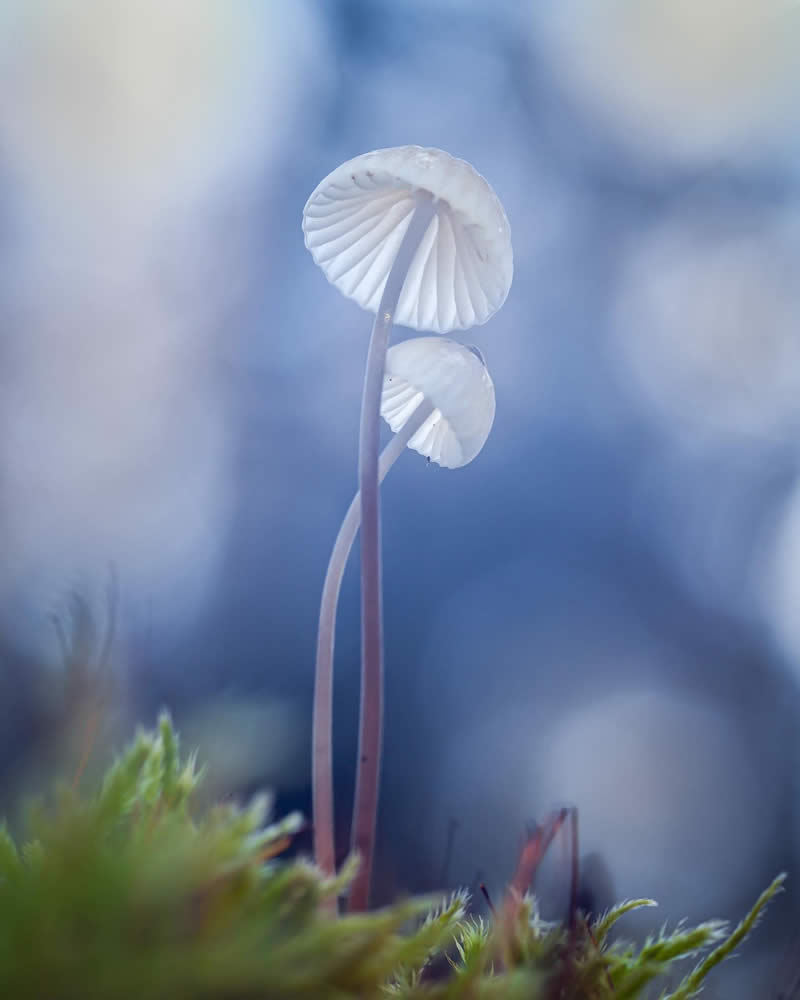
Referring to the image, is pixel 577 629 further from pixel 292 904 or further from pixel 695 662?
pixel 292 904

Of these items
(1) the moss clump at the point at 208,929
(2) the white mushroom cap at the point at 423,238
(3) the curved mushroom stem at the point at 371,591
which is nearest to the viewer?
(1) the moss clump at the point at 208,929

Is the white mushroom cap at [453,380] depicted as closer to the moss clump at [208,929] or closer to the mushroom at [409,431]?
the mushroom at [409,431]

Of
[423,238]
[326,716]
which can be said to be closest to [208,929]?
[326,716]

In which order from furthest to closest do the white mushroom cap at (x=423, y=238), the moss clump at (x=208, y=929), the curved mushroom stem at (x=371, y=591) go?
the white mushroom cap at (x=423, y=238) → the curved mushroom stem at (x=371, y=591) → the moss clump at (x=208, y=929)

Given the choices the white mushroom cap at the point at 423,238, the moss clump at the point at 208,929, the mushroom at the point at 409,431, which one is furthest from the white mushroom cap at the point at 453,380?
the moss clump at the point at 208,929

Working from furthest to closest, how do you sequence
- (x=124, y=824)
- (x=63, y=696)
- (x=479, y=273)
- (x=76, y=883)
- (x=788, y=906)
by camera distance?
(x=788, y=906)
(x=479, y=273)
(x=124, y=824)
(x=63, y=696)
(x=76, y=883)

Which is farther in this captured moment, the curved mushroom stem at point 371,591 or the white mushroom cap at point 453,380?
the white mushroom cap at point 453,380

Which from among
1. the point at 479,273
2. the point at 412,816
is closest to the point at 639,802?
the point at 412,816

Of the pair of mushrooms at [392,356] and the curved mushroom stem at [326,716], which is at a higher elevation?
the pair of mushrooms at [392,356]
